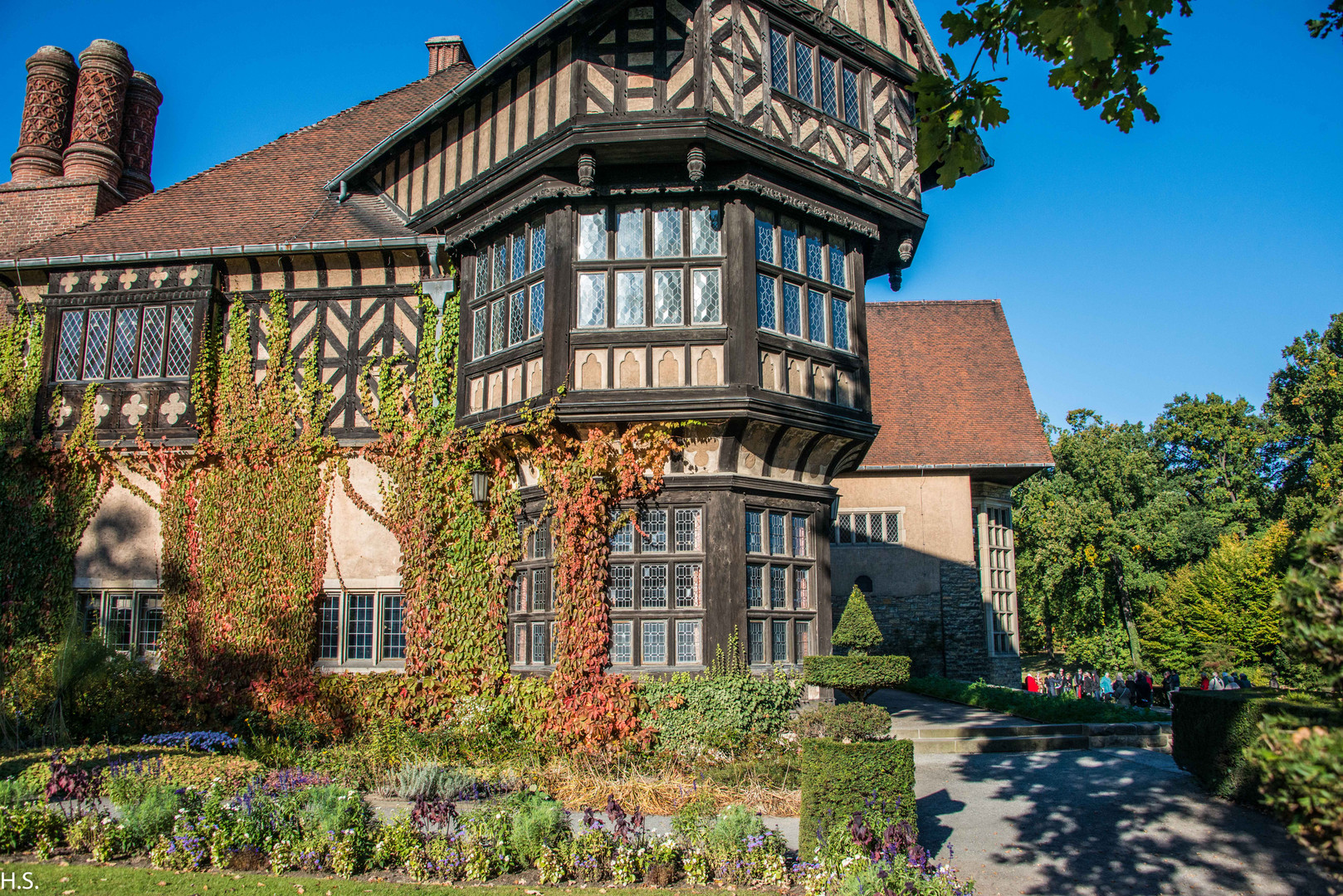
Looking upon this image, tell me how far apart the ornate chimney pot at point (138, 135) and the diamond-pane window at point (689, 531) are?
49.0ft

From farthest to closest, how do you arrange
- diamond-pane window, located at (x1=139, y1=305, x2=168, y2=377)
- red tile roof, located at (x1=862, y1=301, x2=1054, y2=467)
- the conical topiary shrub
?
1. red tile roof, located at (x1=862, y1=301, x2=1054, y2=467)
2. diamond-pane window, located at (x1=139, y1=305, x2=168, y2=377)
3. the conical topiary shrub

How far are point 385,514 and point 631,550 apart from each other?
14.2 ft

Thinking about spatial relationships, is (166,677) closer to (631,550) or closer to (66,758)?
(66,758)

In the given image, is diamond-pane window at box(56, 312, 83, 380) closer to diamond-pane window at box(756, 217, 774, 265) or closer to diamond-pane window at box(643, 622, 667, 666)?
diamond-pane window at box(643, 622, 667, 666)

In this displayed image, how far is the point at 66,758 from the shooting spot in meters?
10.8

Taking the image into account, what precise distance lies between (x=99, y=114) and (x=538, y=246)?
40.2 ft

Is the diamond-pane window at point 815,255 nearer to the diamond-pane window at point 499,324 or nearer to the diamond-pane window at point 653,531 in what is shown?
the diamond-pane window at point 653,531

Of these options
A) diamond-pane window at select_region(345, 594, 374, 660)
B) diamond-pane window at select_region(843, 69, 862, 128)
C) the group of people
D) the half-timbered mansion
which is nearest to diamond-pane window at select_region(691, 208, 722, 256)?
the half-timbered mansion

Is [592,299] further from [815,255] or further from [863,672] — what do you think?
[863,672]

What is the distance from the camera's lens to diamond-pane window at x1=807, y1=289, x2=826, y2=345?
12.6 meters

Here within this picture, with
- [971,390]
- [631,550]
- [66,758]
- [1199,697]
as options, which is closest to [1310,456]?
[971,390]

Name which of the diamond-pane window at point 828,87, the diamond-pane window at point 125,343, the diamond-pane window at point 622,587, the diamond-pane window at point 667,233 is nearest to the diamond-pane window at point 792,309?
the diamond-pane window at point 667,233

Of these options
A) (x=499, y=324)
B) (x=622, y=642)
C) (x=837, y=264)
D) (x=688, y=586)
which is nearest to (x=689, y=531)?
(x=688, y=586)

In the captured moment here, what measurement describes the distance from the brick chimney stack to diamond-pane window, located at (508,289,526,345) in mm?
9744
